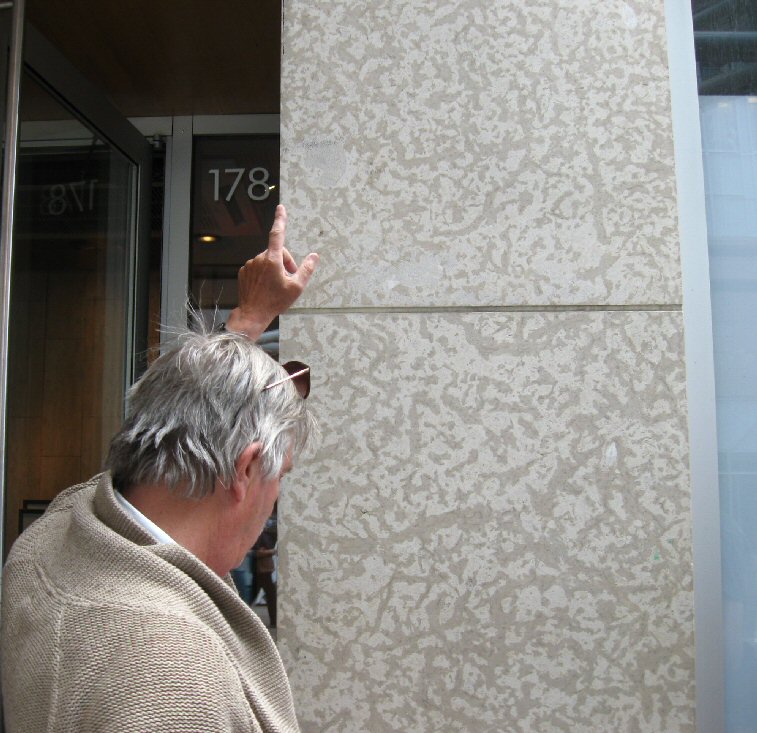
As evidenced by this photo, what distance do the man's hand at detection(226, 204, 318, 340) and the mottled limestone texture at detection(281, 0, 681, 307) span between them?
0.21m

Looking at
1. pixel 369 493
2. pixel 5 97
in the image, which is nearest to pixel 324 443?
pixel 369 493

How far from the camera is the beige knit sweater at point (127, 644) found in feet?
3.12

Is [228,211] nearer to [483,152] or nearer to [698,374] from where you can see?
[483,152]

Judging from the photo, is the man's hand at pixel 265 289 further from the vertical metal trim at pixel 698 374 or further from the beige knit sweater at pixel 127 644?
the vertical metal trim at pixel 698 374

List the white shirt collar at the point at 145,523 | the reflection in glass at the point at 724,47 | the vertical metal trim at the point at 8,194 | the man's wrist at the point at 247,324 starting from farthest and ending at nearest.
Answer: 1. the vertical metal trim at the point at 8,194
2. the reflection in glass at the point at 724,47
3. the man's wrist at the point at 247,324
4. the white shirt collar at the point at 145,523

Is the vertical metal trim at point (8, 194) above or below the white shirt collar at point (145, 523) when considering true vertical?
above

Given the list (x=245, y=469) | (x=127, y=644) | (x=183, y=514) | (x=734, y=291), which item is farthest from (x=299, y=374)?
(x=734, y=291)

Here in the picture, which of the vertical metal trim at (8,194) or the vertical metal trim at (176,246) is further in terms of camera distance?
the vertical metal trim at (176,246)

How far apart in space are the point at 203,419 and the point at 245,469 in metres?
0.11

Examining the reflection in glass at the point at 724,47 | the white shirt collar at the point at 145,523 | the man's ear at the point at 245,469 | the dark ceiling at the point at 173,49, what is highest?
the dark ceiling at the point at 173,49

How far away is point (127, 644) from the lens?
978 millimetres

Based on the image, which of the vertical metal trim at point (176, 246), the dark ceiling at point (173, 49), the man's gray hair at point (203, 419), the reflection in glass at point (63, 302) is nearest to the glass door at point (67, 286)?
the reflection in glass at point (63, 302)

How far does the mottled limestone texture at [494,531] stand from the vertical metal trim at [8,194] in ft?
3.62

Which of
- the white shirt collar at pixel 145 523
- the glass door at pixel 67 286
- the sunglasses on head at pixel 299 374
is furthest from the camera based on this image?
the glass door at pixel 67 286
